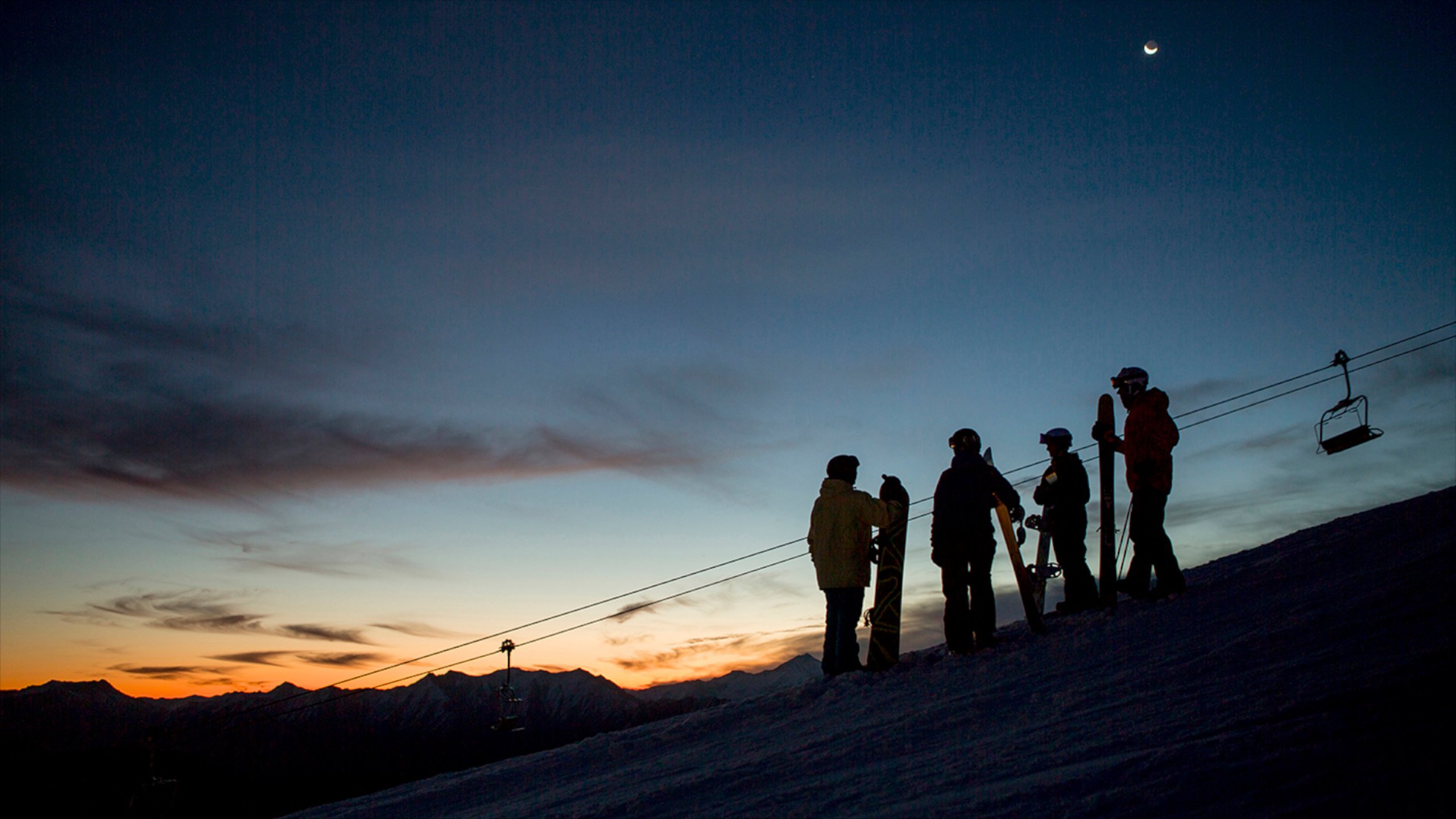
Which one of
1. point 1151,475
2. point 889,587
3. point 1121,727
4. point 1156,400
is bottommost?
point 1121,727

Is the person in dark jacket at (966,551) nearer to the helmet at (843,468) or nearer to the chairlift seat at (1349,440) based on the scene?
the helmet at (843,468)

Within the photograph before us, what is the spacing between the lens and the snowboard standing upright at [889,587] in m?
8.74

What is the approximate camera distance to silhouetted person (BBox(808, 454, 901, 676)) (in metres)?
8.74

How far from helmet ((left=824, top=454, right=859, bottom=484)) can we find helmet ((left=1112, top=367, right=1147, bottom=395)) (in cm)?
278

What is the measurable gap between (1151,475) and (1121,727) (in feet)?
14.9

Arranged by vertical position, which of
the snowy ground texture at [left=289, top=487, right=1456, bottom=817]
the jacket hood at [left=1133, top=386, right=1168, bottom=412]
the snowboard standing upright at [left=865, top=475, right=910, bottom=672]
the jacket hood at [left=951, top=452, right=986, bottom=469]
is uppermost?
the jacket hood at [left=1133, top=386, right=1168, bottom=412]

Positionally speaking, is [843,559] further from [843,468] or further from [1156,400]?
[1156,400]

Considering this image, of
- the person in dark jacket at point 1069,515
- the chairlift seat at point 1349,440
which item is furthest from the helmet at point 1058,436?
the chairlift seat at point 1349,440

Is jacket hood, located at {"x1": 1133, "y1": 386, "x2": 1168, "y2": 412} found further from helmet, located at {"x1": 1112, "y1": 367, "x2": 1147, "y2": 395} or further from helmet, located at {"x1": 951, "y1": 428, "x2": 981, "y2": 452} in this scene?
helmet, located at {"x1": 951, "y1": 428, "x2": 981, "y2": 452}

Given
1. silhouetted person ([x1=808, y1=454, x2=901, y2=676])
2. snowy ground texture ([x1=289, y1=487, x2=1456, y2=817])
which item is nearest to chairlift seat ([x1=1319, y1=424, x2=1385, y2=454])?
snowy ground texture ([x1=289, y1=487, x2=1456, y2=817])

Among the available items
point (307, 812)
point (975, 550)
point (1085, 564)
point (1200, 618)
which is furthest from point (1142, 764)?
point (307, 812)

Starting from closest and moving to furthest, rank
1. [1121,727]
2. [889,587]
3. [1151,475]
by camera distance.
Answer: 1. [1121,727]
2. [1151,475]
3. [889,587]

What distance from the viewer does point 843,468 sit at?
918 centimetres

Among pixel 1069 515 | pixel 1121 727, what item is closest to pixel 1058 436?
pixel 1069 515
